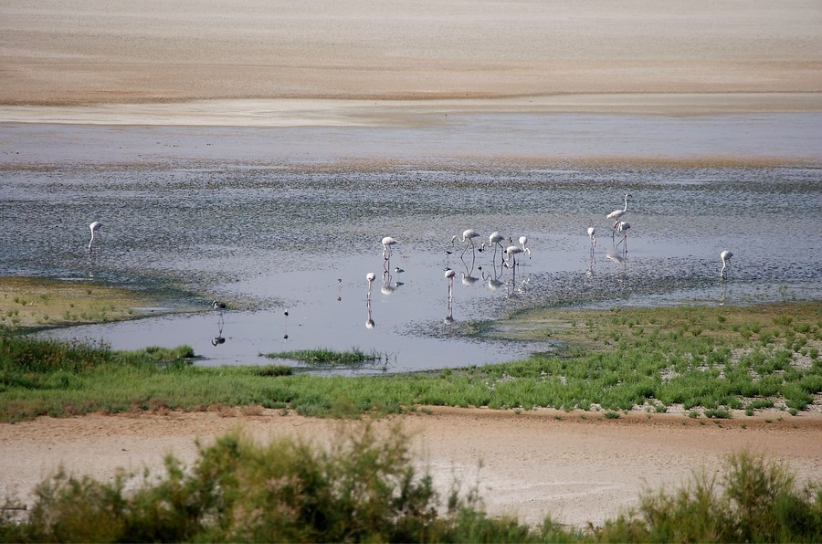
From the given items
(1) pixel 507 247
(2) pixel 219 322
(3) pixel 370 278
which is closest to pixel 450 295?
(3) pixel 370 278

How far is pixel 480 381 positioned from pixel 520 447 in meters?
3.17

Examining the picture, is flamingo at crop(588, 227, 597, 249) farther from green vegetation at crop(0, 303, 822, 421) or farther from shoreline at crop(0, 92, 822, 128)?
shoreline at crop(0, 92, 822, 128)

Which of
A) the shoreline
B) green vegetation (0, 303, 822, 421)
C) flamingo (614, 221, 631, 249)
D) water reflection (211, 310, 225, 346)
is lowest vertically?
green vegetation (0, 303, 822, 421)

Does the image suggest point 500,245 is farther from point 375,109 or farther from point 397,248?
point 375,109

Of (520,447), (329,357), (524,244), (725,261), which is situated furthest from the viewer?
(524,244)

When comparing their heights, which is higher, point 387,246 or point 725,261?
point 387,246

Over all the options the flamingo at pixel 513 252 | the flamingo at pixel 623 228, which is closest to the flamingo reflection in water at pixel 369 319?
the flamingo at pixel 513 252

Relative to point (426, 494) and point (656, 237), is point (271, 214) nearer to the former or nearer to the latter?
point (656, 237)

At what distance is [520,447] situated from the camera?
13523 mm

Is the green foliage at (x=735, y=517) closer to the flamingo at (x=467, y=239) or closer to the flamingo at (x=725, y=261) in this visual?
the flamingo at (x=725, y=261)

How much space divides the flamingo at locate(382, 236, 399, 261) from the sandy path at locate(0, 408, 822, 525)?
34.5 feet

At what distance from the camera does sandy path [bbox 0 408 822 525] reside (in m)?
11.9

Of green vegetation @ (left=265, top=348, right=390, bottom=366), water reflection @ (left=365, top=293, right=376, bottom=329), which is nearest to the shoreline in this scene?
water reflection @ (left=365, top=293, right=376, bottom=329)

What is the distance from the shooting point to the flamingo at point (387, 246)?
25253 millimetres
